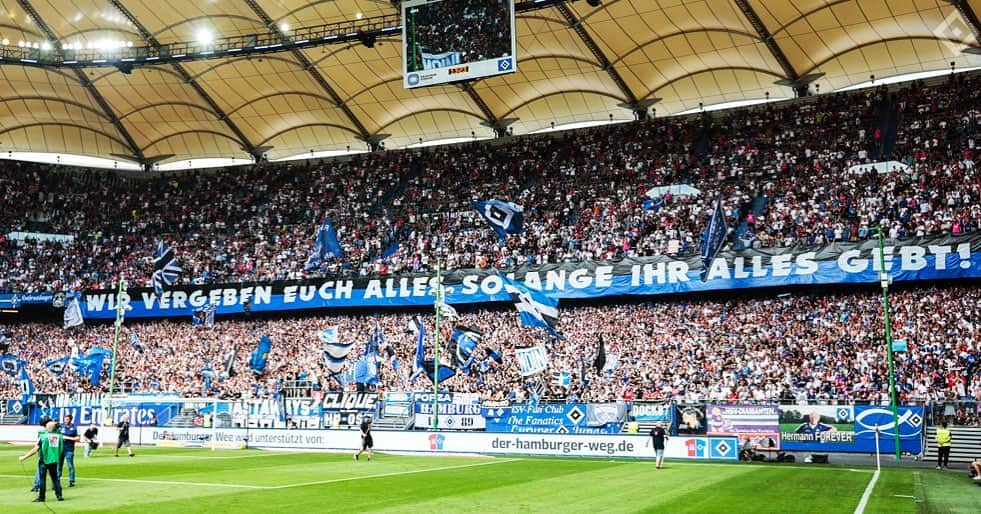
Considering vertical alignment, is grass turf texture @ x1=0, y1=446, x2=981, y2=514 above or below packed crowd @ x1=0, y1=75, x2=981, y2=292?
below

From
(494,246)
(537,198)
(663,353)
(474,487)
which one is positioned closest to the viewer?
(474,487)

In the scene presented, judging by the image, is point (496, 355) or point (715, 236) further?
point (496, 355)

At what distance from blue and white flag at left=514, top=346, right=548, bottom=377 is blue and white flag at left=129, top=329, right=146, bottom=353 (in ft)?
91.0

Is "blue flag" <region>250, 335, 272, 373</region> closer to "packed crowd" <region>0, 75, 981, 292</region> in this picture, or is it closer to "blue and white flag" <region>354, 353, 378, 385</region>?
"packed crowd" <region>0, 75, 981, 292</region>

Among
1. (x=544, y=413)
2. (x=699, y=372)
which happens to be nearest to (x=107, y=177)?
(x=544, y=413)

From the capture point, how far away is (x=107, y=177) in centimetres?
6825

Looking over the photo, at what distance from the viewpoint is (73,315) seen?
5622cm

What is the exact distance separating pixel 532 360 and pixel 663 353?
6782mm

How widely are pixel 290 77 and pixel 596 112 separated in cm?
1934

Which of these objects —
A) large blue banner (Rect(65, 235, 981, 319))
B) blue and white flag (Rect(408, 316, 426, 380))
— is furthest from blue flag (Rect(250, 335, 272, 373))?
blue and white flag (Rect(408, 316, 426, 380))

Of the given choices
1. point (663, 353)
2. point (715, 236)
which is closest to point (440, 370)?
point (663, 353)

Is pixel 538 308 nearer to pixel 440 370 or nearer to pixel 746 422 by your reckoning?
pixel 440 370

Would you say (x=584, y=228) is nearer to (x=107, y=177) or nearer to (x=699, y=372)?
(x=699, y=372)

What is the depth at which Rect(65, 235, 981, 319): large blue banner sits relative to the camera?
39.5 metres
